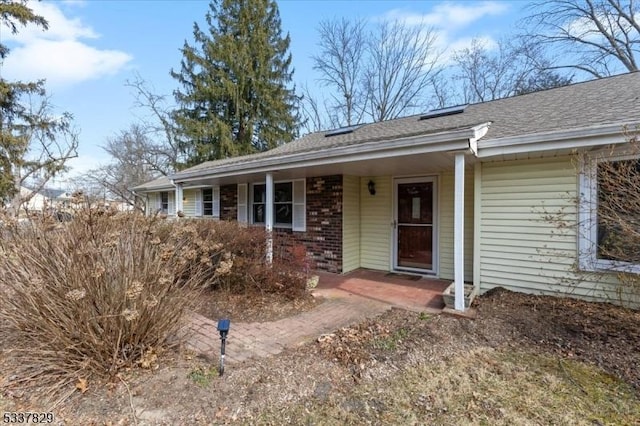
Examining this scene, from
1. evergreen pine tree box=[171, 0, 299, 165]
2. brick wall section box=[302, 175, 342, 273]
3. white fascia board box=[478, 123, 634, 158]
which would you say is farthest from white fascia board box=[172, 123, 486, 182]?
evergreen pine tree box=[171, 0, 299, 165]

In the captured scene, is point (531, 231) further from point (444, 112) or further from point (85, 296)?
point (85, 296)

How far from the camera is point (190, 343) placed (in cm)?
364

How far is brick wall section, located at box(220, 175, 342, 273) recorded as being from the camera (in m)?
7.41

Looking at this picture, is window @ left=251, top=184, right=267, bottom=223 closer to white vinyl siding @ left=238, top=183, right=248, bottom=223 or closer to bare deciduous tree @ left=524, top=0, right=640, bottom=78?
white vinyl siding @ left=238, top=183, right=248, bottom=223

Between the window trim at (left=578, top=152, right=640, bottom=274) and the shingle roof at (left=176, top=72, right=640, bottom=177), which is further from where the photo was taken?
the shingle roof at (left=176, top=72, right=640, bottom=177)

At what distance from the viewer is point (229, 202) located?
412 inches

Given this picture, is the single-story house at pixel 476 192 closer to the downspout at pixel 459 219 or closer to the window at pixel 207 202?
the downspout at pixel 459 219

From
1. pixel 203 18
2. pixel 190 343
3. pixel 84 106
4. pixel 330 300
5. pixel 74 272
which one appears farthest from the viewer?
pixel 203 18

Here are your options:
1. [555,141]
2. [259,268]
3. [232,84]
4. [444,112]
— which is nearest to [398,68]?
[232,84]

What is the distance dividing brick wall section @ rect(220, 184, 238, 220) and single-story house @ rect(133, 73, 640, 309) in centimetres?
189

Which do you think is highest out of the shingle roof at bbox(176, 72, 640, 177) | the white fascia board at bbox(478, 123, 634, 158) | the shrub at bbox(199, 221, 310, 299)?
the shingle roof at bbox(176, 72, 640, 177)

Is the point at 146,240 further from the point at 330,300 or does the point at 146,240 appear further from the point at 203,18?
the point at 203,18

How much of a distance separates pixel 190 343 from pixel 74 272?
1451 millimetres

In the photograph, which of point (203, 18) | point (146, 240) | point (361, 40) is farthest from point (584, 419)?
point (203, 18)
